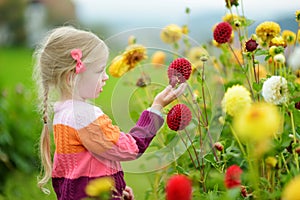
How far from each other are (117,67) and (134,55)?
0.23 feet

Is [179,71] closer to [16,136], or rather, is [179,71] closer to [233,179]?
[233,179]

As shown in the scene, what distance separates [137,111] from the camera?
Answer: 208 centimetres

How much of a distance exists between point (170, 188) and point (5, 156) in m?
2.16

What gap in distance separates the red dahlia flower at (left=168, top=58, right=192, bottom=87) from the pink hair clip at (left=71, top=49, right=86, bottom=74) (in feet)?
0.73

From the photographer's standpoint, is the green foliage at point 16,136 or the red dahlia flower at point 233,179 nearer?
the red dahlia flower at point 233,179

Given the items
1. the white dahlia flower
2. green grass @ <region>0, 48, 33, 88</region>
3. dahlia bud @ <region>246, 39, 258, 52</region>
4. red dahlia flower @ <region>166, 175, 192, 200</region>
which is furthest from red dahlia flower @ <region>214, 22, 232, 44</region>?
green grass @ <region>0, 48, 33, 88</region>

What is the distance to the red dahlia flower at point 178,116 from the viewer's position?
1647mm

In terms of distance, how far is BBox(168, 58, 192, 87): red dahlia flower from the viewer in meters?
1.68

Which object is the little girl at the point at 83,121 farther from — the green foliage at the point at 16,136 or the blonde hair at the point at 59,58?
the green foliage at the point at 16,136

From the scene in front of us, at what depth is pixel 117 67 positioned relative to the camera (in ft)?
6.31

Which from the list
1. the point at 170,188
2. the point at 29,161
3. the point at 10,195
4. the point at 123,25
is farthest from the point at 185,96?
the point at 123,25

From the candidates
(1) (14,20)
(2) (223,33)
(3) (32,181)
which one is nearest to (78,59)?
(2) (223,33)

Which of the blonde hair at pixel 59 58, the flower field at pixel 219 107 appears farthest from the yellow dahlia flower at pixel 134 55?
the blonde hair at pixel 59 58

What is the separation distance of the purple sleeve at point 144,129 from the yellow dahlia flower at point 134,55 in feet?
0.85
